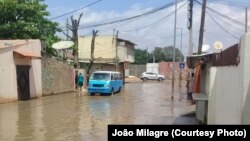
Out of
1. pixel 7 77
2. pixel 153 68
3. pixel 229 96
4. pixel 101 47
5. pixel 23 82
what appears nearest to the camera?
pixel 229 96

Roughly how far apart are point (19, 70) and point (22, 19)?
9500 mm

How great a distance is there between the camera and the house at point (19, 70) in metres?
25.9

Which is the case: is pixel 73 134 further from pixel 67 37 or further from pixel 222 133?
pixel 67 37

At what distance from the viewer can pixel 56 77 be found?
3584 centimetres

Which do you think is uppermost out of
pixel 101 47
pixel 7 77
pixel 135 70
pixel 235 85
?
pixel 101 47

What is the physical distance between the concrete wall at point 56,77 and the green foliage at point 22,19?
258 cm

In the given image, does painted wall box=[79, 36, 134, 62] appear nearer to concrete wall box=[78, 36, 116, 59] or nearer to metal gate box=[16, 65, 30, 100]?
concrete wall box=[78, 36, 116, 59]

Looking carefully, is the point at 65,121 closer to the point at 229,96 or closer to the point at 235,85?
the point at 229,96

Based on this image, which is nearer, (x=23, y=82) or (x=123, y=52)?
(x=23, y=82)

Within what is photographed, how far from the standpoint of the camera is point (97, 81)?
3406cm

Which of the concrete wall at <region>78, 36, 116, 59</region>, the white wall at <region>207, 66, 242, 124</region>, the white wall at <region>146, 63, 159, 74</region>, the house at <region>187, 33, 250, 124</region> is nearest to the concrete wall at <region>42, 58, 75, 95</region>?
the house at <region>187, 33, 250, 124</region>

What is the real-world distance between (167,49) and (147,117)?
109811 mm

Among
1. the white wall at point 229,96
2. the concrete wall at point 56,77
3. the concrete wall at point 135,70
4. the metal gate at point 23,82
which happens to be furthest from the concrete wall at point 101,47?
the white wall at point 229,96

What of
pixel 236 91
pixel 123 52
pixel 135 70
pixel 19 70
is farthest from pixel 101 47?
pixel 236 91
